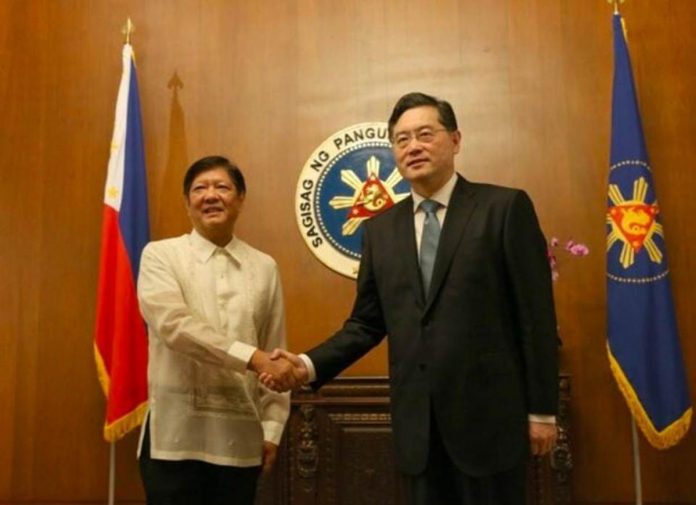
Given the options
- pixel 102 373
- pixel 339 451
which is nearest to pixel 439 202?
pixel 339 451

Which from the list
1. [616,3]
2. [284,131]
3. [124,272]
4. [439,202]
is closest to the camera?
[439,202]

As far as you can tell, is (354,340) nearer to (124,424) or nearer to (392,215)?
(392,215)

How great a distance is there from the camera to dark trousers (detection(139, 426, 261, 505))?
6.18 feet

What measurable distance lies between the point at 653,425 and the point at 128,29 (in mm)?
3305

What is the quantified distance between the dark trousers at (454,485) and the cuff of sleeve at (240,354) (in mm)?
533

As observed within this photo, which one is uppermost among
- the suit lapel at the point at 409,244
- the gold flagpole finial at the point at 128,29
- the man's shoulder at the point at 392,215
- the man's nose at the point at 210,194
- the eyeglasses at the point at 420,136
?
the gold flagpole finial at the point at 128,29

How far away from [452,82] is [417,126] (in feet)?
6.56

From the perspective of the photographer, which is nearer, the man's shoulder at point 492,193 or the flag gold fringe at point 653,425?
the man's shoulder at point 492,193

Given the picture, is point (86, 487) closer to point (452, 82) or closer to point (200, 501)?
point (200, 501)

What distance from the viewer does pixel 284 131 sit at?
3.90 metres

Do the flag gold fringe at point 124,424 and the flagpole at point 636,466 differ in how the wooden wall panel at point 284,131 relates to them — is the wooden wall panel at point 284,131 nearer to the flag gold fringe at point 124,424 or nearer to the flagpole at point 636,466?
the flagpole at point 636,466

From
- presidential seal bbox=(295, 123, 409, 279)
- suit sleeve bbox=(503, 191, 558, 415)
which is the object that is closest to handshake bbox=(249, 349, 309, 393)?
suit sleeve bbox=(503, 191, 558, 415)

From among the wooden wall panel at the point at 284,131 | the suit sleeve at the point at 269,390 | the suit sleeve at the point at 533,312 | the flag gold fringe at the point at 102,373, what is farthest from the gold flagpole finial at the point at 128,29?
the suit sleeve at the point at 533,312

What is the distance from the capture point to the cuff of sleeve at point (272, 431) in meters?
2.06
